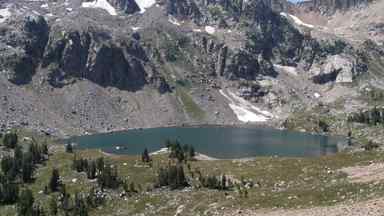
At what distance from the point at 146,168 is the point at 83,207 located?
87.7 ft

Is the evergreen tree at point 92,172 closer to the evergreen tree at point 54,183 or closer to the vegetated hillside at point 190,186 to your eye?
the vegetated hillside at point 190,186

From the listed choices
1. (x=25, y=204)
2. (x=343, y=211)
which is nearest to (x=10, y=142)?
(x=25, y=204)

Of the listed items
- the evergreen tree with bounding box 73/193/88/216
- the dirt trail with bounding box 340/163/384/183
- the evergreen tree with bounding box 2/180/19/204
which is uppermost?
the dirt trail with bounding box 340/163/384/183

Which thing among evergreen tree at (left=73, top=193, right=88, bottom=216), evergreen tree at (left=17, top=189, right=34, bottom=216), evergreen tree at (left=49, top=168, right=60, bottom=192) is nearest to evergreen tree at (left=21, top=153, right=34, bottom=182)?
evergreen tree at (left=49, top=168, right=60, bottom=192)

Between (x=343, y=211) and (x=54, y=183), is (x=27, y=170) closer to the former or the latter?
(x=54, y=183)

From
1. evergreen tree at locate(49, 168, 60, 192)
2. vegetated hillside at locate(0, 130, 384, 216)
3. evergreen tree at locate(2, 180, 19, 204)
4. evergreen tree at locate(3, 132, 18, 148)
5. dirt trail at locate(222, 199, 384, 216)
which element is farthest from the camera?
evergreen tree at locate(3, 132, 18, 148)

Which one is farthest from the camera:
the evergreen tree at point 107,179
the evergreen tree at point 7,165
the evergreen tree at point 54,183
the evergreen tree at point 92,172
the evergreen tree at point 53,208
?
the evergreen tree at point 7,165

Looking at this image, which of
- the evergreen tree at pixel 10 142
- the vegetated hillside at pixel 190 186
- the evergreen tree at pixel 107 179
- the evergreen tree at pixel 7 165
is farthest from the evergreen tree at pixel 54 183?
the evergreen tree at pixel 10 142

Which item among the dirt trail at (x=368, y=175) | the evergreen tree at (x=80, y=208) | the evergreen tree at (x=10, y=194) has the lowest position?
the evergreen tree at (x=10, y=194)

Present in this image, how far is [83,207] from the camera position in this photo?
59.2m

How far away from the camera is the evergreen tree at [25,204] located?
197 ft

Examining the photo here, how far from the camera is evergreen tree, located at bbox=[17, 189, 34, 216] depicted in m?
60.1

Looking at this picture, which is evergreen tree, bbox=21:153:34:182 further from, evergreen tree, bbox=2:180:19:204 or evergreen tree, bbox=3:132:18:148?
evergreen tree, bbox=3:132:18:148

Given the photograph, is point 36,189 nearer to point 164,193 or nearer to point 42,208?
point 42,208
